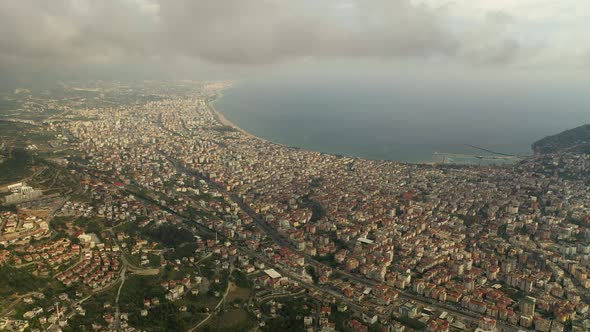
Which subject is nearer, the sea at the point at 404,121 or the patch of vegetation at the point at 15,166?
the patch of vegetation at the point at 15,166

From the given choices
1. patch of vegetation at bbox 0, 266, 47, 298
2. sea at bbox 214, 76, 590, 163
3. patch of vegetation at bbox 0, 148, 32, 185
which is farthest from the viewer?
sea at bbox 214, 76, 590, 163

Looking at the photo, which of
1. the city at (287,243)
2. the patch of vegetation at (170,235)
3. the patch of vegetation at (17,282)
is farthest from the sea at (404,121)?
the patch of vegetation at (17,282)

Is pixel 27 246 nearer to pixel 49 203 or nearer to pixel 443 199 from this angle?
pixel 49 203

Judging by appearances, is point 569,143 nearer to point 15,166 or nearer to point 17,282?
point 17,282

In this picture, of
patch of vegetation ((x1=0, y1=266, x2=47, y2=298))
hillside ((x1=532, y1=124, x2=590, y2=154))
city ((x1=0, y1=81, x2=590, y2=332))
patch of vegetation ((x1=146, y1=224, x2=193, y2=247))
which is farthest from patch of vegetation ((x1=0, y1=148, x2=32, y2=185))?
hillside ((x1=532, y1=124, x2=590, y2=154))

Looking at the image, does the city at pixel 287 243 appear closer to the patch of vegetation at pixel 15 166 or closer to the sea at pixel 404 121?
the patch of vegetation at pixel 15 166

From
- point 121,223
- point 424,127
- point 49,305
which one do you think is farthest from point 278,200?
point 424,127

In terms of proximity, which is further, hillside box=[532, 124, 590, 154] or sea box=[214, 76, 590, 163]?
sea box=[214, 76, 590, 163]

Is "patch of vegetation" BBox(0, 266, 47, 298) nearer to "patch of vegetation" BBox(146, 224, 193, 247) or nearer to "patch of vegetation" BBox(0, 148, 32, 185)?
"patch of vegetation" BBox(146, 224, 193, 247)
